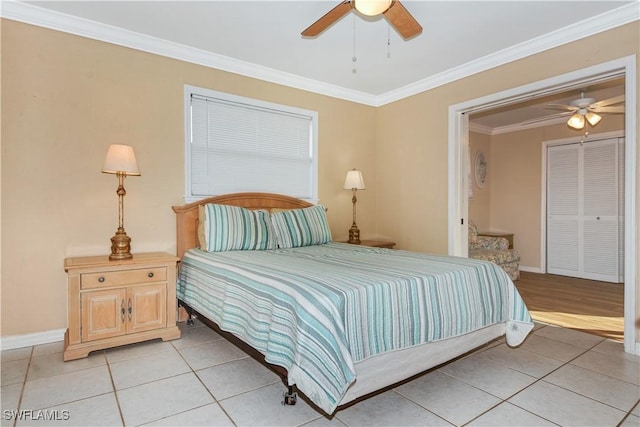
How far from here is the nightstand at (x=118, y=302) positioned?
2557 millimetres

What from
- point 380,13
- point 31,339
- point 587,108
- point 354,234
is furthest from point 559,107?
point 31,339

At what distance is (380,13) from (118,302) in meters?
2.67

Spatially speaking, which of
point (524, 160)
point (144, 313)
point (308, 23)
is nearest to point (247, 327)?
point (144, 313)

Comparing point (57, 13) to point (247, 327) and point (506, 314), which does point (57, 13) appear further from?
point (506, 314)

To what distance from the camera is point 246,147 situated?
3920mm

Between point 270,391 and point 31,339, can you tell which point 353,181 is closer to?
point 270,391

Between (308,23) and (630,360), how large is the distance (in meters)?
3.52

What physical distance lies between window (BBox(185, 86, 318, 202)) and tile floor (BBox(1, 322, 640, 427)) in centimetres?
164

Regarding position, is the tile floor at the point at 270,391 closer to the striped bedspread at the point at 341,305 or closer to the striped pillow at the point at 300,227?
the striped bedspread at the point at 341,305

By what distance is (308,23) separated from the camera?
117 inches

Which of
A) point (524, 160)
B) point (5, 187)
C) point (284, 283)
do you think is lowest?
point (284, 283)

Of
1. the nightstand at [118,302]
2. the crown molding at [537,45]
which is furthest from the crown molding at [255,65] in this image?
the nightstand at [118,302]

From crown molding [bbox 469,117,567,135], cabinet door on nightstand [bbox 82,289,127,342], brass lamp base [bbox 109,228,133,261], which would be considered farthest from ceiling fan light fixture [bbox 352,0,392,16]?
crown molding [bbox 469,117,567,135]

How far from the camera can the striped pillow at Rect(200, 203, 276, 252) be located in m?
3.19
